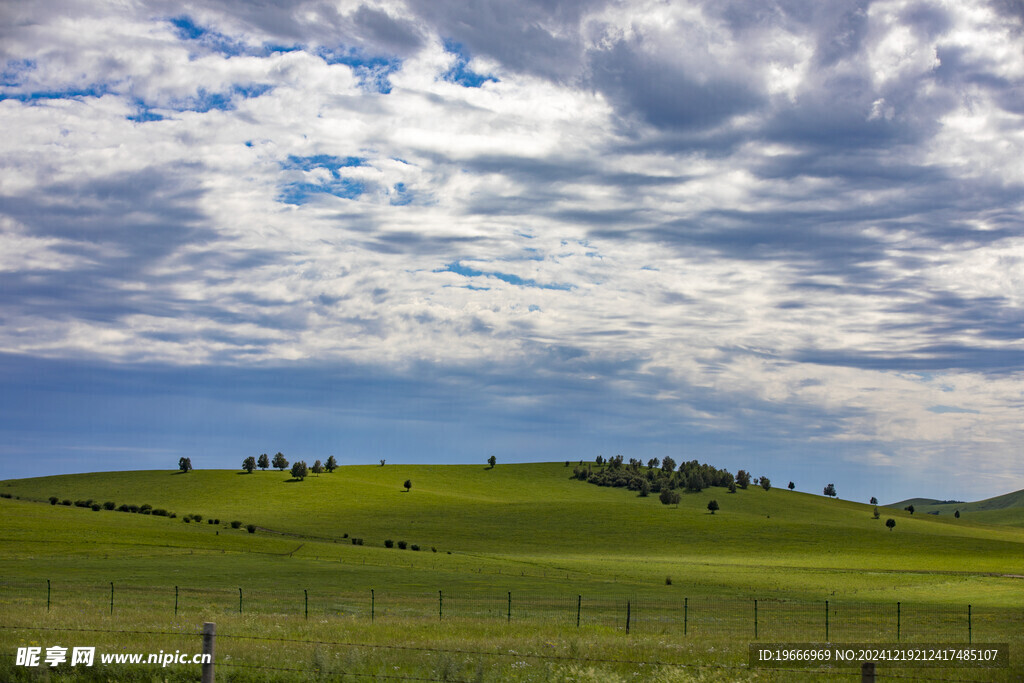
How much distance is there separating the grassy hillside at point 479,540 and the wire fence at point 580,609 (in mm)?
8350

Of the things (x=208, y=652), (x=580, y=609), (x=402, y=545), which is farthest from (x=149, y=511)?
(x=208, y=652)

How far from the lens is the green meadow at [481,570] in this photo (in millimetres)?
30375

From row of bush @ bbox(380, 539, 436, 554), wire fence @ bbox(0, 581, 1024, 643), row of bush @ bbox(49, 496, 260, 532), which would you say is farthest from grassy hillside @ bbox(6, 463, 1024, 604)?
wire fence @ bbox(0, 581, 1024, 643)

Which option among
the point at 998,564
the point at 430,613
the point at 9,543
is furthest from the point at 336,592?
the point at 998,564

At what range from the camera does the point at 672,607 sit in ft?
158

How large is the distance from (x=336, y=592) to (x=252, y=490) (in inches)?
4966

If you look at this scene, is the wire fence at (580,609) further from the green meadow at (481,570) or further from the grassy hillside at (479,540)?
the grassy hillside at (479,540)

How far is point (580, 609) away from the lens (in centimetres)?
4250

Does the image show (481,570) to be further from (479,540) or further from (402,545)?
(479,540)


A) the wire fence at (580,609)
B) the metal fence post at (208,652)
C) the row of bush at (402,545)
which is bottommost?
the row of bush at (402,545)

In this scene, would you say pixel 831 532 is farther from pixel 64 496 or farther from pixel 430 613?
pixel 64 496

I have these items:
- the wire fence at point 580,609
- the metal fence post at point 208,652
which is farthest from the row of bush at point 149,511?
the metal fence post at point 208,652

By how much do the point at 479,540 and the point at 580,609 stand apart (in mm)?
74680

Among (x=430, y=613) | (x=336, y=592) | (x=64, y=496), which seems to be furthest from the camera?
(x=64, y=496)
